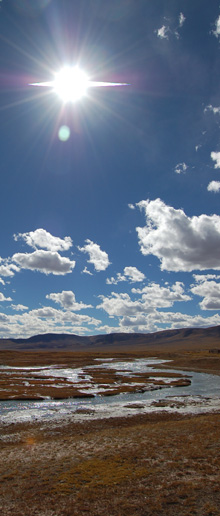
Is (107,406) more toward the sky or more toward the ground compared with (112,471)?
more toward the ground

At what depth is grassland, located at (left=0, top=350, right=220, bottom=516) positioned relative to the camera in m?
13.4

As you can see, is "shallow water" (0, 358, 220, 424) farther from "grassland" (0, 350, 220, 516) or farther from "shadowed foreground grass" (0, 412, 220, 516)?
"shadowed foreground grass" (0, 412, 220, 516)

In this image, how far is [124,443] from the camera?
22.8 m

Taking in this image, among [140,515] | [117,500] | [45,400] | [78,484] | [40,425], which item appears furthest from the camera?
[45,400]

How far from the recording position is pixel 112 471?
1716 centimetres

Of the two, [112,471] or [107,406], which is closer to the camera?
[112,471]

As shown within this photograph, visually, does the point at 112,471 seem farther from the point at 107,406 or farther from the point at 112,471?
the point at 107,406

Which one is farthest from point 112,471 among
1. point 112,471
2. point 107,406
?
point 107,406

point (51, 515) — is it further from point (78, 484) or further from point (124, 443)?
point (124, 443)

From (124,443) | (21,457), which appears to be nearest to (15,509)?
(21,457)

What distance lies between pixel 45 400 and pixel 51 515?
34.9m

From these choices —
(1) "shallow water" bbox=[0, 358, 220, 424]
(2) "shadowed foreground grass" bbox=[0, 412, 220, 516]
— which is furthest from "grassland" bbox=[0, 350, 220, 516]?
(1) "shallow water" bbox=[0, 358, 220, 424]

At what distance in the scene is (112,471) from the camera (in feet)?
56.3

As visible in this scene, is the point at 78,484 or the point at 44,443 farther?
the point at 44,443
